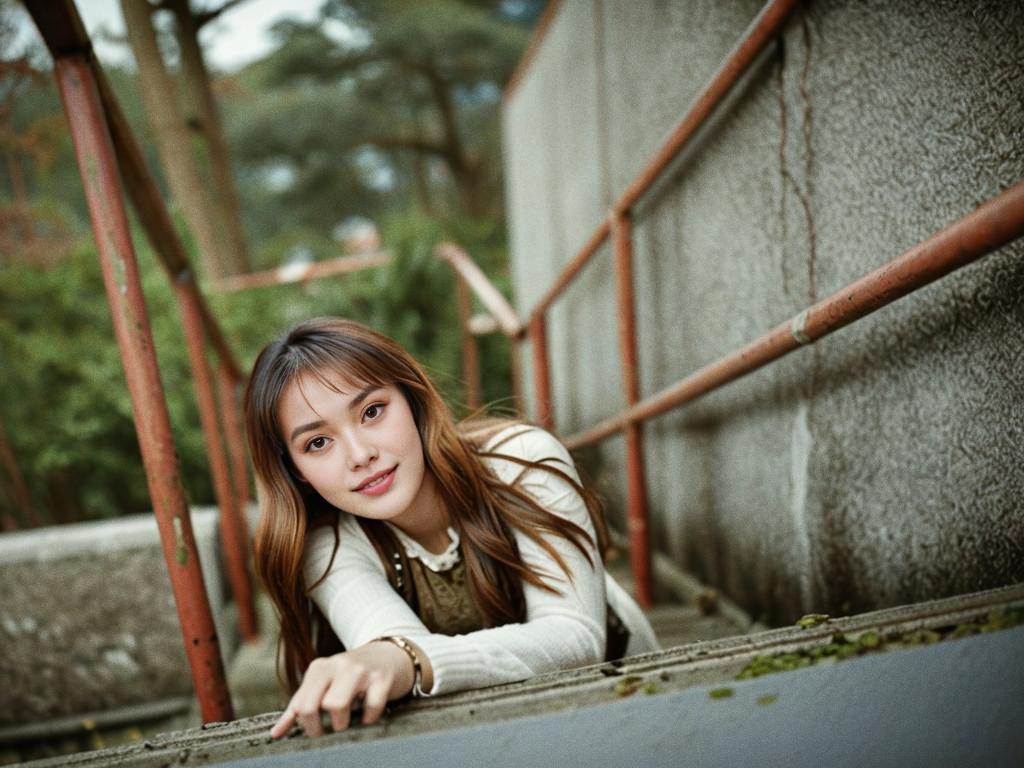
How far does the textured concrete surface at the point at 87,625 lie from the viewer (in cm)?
210

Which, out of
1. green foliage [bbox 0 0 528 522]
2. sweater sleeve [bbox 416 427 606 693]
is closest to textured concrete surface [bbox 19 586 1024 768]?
sweater sleeve [bbox 416 427 606 693]

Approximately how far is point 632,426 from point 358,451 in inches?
46.7

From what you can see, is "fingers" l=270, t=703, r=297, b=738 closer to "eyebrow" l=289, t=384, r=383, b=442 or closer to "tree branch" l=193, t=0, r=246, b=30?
"eyebrow" l=289, t=384, r=383, b=442

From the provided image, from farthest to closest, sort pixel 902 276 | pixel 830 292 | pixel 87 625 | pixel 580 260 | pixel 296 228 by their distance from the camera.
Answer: pixel 296 228 < pixel 580 260 < pixel 87 625 < pixel 830 292 < pixel 902 276

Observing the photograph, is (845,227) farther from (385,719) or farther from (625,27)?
(625,27)

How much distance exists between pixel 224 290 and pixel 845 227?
5.31 meters

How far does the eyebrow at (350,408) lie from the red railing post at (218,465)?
905mm

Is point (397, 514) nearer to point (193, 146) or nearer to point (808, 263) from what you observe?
point (808, 263)

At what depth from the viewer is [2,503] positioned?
12.2 feet

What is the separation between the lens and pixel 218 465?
7.46 feet

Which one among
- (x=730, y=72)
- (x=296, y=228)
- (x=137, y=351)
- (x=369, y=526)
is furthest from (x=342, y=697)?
(x=296, y=228)

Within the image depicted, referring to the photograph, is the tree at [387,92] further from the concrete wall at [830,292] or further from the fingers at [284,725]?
the fingers at [284,725]

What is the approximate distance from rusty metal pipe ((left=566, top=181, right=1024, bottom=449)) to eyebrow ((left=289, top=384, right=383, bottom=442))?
28.0 inches

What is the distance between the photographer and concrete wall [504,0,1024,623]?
99 centimetres
